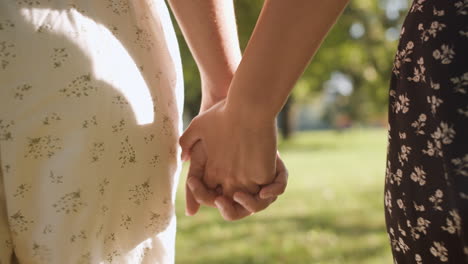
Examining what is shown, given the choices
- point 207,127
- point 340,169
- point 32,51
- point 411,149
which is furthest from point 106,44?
point 340,169

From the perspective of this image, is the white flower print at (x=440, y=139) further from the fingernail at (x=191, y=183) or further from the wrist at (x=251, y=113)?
the fingernail at (x=191, y=183)

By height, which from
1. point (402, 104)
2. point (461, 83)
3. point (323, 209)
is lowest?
point (323, 209)

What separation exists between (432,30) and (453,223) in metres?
0.32

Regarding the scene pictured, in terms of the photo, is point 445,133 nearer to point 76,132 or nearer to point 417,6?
point 417,6

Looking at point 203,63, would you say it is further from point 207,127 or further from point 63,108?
point 63,108

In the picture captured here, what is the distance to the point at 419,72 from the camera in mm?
1085

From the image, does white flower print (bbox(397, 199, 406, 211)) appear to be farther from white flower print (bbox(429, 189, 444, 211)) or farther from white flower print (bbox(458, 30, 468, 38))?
white flower print (bbox(458, 30, 468, 38))

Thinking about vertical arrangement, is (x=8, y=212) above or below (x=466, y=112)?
below

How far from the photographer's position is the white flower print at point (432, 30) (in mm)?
1044

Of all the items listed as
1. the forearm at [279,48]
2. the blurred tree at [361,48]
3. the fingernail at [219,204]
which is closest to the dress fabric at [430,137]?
the forearm at [279,48]

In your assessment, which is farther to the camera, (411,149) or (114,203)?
(114,203)

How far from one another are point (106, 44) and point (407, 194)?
0.62 meters

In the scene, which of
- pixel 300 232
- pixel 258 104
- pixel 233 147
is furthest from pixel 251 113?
pixel 300 232

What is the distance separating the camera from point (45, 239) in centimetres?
116
